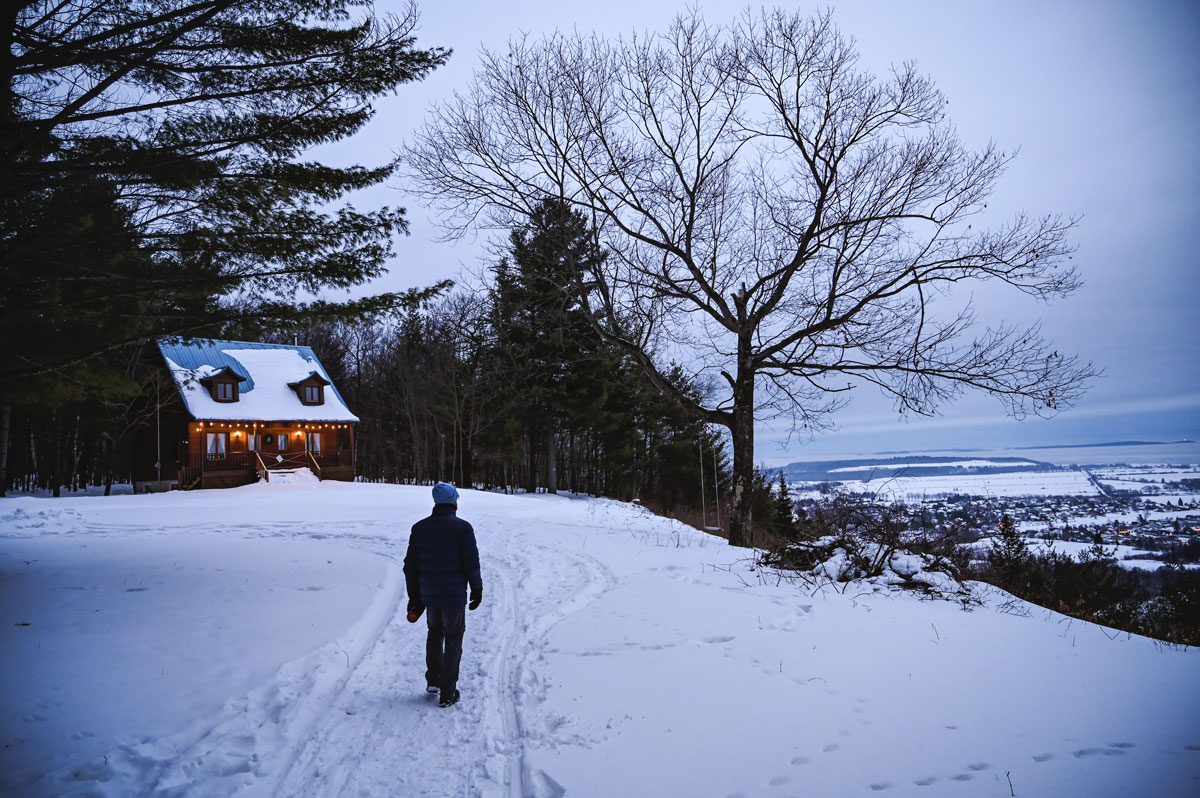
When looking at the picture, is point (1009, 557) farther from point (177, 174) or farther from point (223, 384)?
point (223, 384)

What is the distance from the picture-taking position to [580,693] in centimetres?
488

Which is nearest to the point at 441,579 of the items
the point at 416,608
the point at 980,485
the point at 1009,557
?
the point at 416,608

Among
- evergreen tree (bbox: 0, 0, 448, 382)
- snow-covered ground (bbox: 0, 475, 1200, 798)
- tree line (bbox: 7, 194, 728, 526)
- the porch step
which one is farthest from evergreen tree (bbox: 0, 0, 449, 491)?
the porch step

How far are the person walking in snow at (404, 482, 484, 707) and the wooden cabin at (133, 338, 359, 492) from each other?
2656 centimetres

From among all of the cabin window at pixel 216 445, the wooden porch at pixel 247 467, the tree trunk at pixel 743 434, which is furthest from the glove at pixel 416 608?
the cabin window at pixel 216 445

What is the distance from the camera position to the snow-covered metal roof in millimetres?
27547

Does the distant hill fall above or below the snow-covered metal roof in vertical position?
below

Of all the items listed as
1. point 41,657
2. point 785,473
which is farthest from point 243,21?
point 785,473

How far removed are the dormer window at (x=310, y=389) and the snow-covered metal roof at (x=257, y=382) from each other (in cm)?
23

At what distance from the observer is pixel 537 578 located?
930cm

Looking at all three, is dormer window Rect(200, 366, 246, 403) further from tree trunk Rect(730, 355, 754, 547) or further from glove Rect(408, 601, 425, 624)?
glove Rect(408, 601, 425, 624)

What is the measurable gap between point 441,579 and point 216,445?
28.7 meters

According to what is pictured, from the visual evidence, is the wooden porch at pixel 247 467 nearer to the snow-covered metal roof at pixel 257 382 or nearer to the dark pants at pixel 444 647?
the snow-covered metal roof at pixel 257 382

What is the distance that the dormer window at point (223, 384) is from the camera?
91.7 feet
